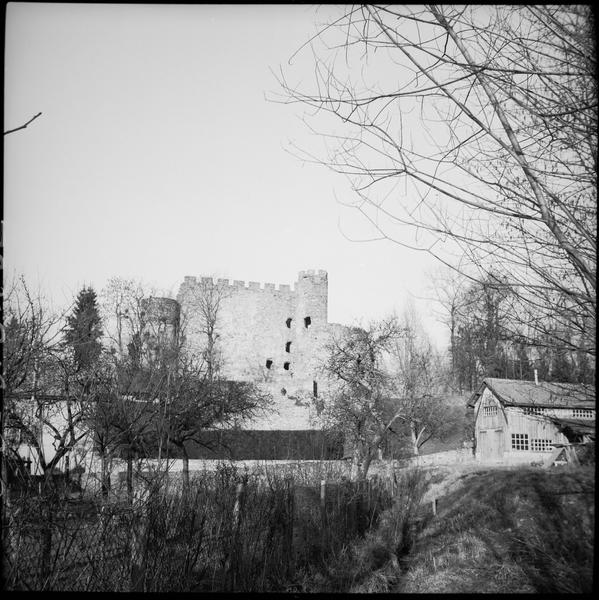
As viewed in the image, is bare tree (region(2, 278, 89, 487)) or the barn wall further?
the barn wall

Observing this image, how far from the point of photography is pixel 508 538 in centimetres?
928

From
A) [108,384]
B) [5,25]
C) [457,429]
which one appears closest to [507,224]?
[5,25]

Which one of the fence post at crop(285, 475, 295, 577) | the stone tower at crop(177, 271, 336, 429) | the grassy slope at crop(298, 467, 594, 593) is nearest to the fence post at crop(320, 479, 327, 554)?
the grassy slope at crop(298, 467, 594, 593)

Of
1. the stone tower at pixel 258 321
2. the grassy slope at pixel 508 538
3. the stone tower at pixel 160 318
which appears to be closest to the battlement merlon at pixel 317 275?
the stone tower at pixel 258 321

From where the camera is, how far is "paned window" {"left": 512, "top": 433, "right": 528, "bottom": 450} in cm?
2147

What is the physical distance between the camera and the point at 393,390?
74.4 ft

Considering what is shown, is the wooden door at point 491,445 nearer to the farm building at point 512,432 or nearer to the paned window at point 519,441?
the farm building at point 512,432

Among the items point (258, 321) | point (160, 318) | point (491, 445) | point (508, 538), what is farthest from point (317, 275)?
point (508, 538)

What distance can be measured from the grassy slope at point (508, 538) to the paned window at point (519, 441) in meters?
7.44

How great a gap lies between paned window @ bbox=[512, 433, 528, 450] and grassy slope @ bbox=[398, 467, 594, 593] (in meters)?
7.44

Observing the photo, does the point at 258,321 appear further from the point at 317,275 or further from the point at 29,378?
the point at 29,378

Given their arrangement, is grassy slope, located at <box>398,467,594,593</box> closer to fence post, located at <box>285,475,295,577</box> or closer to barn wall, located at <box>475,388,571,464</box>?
fence post, located at <box>285,475,295,577</box>

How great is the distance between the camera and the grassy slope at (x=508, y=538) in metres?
6.64

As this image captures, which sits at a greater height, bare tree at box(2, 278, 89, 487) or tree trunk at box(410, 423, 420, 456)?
bare tree at box(2, 278, 89, 487)
